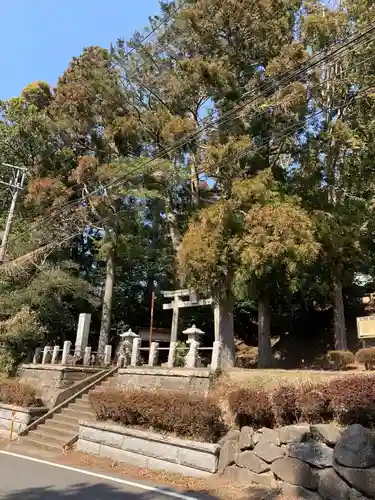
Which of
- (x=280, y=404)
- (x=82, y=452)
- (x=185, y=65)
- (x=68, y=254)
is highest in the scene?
(x=185, y=65)

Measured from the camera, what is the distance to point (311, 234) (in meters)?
14.5

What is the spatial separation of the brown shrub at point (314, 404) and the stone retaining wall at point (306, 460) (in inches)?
17.7

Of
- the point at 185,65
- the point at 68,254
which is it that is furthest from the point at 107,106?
the point at 68,254

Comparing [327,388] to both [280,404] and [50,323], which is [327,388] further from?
[50,323]

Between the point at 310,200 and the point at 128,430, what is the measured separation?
38.9 feet

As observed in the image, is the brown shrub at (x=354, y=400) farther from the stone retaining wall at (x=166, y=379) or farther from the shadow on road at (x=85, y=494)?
the stone retaining wall at (x=166, y=379)

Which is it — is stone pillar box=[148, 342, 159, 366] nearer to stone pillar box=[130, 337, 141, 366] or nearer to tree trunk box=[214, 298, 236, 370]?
stone pillar box=[130, 337, 141, 366]

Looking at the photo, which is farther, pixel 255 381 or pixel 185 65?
pixel 185 65

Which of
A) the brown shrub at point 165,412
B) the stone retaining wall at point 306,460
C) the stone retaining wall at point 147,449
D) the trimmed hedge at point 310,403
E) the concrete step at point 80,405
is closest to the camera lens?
the stone retaining wall at point 306,460

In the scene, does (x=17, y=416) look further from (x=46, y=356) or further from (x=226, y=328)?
(x=226, y=328)

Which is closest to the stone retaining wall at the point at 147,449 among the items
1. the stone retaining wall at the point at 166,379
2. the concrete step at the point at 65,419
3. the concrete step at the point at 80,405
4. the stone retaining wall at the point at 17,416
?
the concrete step at the point at 65,419

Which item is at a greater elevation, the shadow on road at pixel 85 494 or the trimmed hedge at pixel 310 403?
the trimmed hedge at pixel 310 403

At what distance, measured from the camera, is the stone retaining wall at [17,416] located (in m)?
14.2

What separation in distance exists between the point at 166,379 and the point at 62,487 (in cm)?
577
